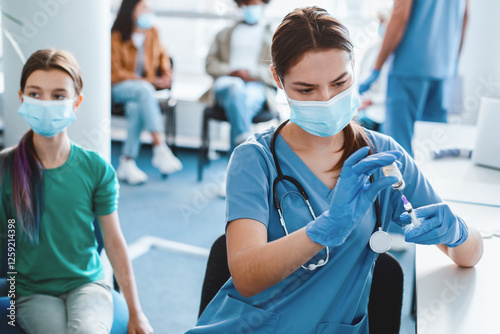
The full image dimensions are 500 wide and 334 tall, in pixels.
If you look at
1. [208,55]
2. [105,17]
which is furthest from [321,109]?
[208,55]

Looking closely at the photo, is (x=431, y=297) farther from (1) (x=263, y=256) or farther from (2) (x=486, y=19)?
(2) (x=486, y=19)

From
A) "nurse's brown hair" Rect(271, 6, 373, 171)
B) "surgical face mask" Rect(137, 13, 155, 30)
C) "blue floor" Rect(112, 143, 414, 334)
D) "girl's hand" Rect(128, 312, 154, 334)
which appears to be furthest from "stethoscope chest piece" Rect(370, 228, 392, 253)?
"surgical face mask" Rect(137, 13, 155, 30)

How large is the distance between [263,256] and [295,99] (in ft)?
1.09

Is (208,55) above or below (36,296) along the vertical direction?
above

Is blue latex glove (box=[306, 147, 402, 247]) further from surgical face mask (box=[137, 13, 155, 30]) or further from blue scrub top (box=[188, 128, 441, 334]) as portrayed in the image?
surgical face mask (box=[137, 13, 155, 30])

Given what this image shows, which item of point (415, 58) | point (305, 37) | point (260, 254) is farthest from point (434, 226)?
point (415, 58)

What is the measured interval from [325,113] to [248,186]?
0.70 feet

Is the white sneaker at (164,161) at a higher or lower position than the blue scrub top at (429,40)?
lower

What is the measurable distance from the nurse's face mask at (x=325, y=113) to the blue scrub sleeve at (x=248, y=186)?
11 centimetres

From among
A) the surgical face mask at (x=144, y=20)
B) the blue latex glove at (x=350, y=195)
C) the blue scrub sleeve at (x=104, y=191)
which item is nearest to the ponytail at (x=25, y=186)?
the blue scrub sleeve at (x=104, y=191)

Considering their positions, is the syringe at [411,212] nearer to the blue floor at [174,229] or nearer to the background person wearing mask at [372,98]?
the blue floor at [174,229]

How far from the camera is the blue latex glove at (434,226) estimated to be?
2.91 ft

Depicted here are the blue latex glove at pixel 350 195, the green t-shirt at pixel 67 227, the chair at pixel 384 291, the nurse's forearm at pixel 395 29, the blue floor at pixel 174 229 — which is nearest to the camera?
the blue latex glove at pixel 350 195

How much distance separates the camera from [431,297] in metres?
0.89
